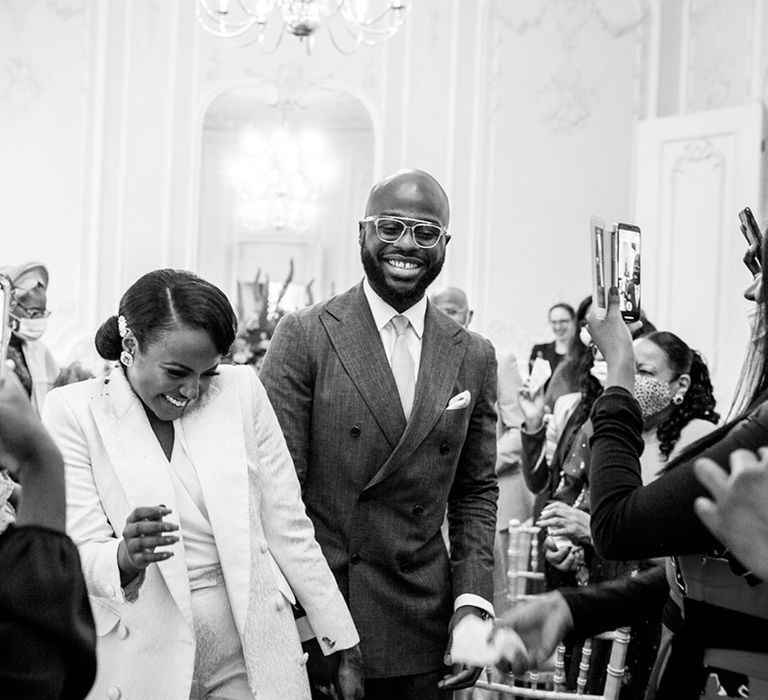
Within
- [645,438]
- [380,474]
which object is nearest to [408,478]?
[380,474]

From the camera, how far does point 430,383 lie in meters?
2.74

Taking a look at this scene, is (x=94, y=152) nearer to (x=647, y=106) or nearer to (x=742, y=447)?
(x=647, y=106)

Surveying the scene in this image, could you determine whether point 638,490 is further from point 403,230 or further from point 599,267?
point 403,230

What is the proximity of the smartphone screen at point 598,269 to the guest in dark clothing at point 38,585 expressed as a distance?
0.95 meters

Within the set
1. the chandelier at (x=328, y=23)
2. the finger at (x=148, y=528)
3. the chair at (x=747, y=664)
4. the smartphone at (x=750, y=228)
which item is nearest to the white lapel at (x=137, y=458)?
the finger at (x=148, y=528)

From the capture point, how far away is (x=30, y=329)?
495 centimetres

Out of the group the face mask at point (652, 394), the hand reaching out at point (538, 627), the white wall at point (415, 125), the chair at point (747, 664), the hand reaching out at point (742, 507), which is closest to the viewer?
the hand reaching out at point (742, 507)

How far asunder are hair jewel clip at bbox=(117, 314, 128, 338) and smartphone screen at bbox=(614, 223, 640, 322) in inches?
37.7

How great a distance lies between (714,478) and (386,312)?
5.21 feet

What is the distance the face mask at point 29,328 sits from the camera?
4.88m

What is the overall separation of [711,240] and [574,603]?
6.59 m

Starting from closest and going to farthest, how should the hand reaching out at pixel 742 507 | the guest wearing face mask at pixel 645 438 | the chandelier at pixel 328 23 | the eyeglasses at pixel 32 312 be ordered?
the hand reaching out at pixel 742 507 → the guest wearing face mask at pixel 645 438 → the eyeglasses at pixel 32 312 → the chandelier at pixel 328 23

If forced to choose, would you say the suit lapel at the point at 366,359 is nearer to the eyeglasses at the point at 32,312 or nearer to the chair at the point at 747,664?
the chair at the point at 747,664

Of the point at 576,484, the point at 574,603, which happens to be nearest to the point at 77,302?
the point at 576,484
